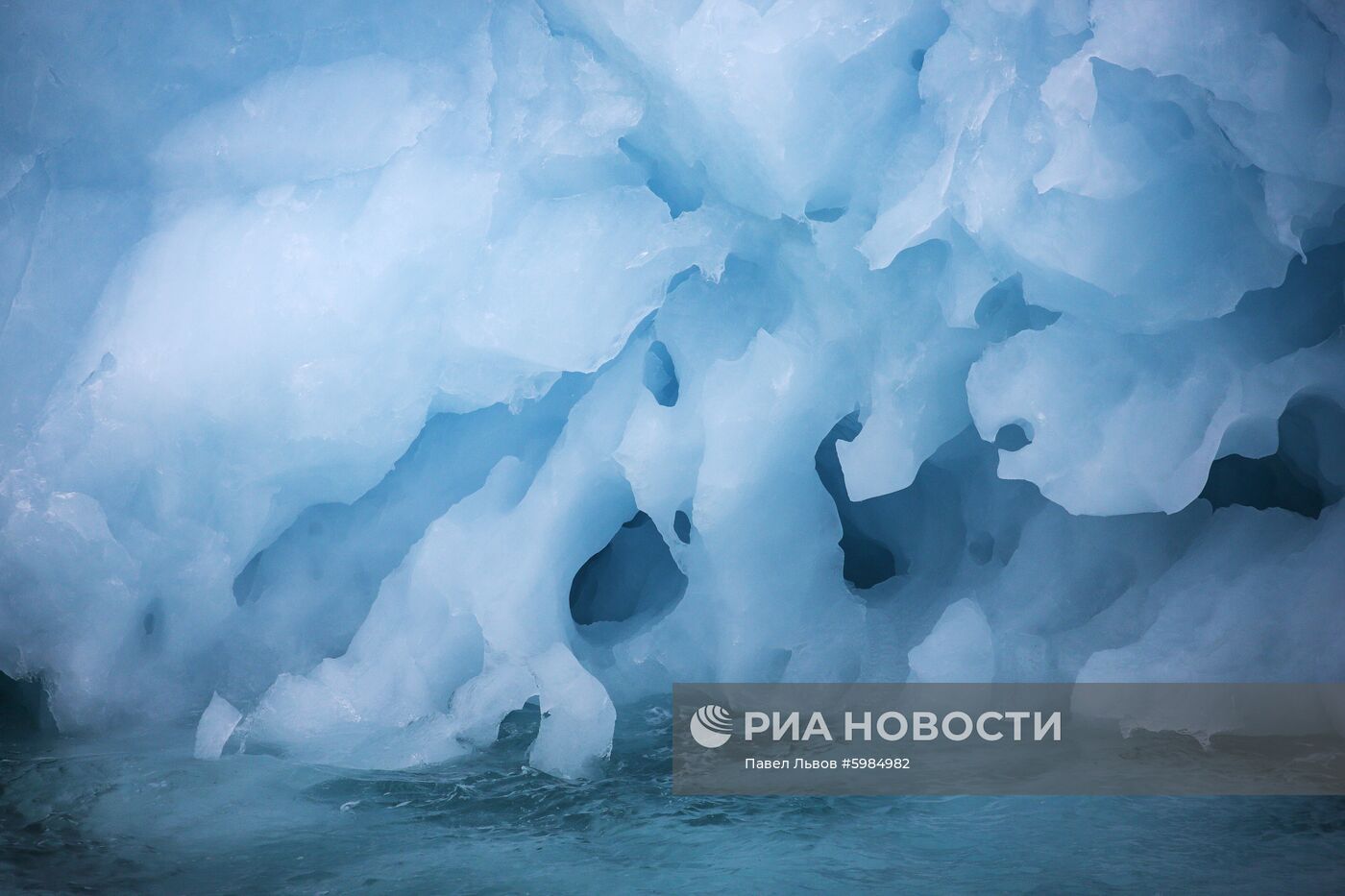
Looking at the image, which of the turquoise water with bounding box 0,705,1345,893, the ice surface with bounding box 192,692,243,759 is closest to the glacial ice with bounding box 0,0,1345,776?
the ice surface with bounding box 192,692,243,759

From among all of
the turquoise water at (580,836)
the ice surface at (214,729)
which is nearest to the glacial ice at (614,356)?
the ice surface at (214,729)

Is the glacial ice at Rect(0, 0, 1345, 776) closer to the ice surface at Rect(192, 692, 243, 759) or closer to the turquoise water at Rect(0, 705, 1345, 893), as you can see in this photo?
the ice surface at Rect(192, 692, 243, 759)

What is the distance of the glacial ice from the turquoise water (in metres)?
0.16

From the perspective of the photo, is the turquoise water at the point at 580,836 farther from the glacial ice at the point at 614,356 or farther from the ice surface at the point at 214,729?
the glacial ice at the point at 614,356

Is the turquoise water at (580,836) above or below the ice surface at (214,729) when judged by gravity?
below

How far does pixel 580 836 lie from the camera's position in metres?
2.29

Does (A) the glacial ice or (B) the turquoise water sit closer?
(B) the turquoise water

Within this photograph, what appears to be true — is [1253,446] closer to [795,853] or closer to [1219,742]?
[1219,742]

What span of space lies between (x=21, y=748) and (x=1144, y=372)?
2.75 m

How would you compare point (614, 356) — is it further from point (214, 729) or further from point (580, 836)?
point (214, 729)

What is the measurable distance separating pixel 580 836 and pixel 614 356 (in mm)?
1115

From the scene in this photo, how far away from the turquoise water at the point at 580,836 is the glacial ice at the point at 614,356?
A: 0.16 meters

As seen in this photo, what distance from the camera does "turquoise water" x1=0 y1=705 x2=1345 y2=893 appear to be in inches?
81.8

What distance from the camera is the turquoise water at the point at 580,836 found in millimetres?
2078
